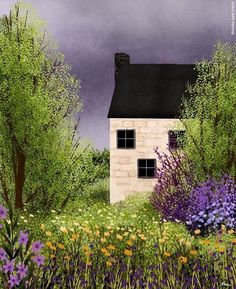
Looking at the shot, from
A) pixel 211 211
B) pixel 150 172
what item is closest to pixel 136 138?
pixel 150 172

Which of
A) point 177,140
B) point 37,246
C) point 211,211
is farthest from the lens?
point 177,140

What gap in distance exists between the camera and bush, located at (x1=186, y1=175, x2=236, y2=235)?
14552 millimetres

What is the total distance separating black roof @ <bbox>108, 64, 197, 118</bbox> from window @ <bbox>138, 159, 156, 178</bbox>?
6.75ft

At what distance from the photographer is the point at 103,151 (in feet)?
124

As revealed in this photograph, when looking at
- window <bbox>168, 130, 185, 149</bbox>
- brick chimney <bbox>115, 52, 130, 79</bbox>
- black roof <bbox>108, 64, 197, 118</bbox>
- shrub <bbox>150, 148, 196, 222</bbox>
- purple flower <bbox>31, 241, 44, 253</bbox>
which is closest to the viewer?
purple flower <bbox>31, 241, 44, 253</bbox>

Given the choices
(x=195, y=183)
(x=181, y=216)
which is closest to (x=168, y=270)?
(x=181, y=216)

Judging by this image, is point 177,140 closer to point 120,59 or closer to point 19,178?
point 19,178

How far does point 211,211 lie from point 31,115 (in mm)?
7263

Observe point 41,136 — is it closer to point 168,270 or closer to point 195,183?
point 195,183

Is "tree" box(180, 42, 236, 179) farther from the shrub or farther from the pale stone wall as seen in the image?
the pale stone wall

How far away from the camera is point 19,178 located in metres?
20.3

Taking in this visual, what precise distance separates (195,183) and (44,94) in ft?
18.3

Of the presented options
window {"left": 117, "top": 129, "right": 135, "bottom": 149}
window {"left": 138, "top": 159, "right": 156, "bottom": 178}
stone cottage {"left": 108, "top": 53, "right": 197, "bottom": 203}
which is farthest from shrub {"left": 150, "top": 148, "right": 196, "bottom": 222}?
window {"left": 117, "top": 129, "right": 135, "bottom": 149}

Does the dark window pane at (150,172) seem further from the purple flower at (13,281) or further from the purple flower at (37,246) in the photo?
the purple flower at (13,281)
